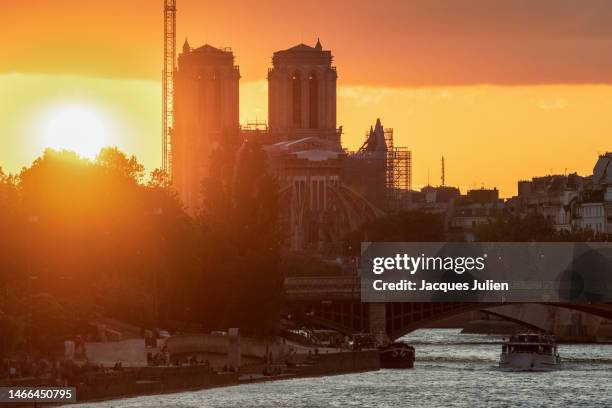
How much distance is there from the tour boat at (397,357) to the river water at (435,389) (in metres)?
1.00

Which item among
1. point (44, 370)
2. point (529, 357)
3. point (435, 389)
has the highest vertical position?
point (529, 357)

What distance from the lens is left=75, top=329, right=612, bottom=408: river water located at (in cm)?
10256

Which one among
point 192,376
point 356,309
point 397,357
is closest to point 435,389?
point 192,376

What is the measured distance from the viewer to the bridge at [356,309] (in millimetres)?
155625

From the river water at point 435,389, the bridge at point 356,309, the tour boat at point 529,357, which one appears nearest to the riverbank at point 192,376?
the river water at point 435,389

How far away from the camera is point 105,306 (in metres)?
121

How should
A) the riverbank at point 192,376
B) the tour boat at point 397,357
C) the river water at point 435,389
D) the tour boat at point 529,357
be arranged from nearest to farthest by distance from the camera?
the riverbank at point 192,376 < the river water at point 435,389 < the tour boat at point 529,357 < the tour boat at point 397,357

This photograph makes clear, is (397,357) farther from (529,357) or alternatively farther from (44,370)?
(44,370)

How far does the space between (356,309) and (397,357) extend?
2236 centimetres

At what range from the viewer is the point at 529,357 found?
137000mm

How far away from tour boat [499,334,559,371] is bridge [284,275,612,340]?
16.5 m

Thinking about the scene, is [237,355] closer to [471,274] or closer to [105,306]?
[105,306]

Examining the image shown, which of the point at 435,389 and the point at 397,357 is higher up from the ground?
the point at 397,357

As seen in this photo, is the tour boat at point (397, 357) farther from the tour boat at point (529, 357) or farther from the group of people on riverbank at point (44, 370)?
the group of people on riverbank at point (44, 370)
